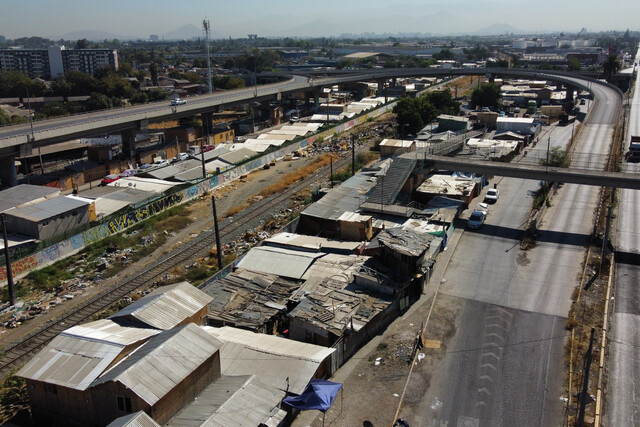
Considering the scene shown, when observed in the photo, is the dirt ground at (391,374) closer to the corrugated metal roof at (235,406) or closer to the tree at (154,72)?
the corrugated metal roof at (235,406)

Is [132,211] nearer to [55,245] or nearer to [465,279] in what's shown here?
[55,245]

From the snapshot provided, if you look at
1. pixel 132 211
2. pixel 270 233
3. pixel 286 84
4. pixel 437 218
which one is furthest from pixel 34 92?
pixel 437 218

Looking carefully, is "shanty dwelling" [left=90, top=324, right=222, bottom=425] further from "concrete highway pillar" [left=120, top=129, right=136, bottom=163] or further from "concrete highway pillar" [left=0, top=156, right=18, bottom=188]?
"concrete highway pillar" [left=120, top=129, right=136, bottom=163]

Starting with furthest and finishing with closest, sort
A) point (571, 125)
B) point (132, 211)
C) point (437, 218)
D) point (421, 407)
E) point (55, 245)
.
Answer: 1. point (571, 125)
2. point (132, 211)
3. point (437, 218)
4. point (55, 245)
5. point (421, 407)

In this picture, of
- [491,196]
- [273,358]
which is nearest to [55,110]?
[491,196]

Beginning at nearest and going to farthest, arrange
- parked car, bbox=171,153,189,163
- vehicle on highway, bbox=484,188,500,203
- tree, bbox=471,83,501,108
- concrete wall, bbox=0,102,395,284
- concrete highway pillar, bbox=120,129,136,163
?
concrete wall, bbox=0,102,395,284
vehicle on highway, bbox=484,188,500,203
parked car, bbox=171,153,189,163
concrete highway pillar, bbox=120,129,136,163
tree, bbox=471,83,501,108

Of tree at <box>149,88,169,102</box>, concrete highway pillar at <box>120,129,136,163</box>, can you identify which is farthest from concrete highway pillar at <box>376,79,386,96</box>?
concrete highway pillar at <box>120,129,136,163</box>
